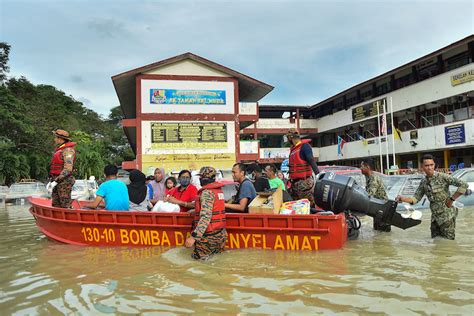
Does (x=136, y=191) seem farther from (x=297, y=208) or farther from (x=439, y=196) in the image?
(x=439, y=196)

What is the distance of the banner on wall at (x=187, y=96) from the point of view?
20969 millimetres

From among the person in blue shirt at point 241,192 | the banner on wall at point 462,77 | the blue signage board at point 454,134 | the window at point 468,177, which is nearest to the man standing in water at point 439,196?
the person in blue shirt at point 241,192

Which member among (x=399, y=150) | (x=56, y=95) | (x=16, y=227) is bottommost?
(x=16, y=227)

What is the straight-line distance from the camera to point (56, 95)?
5062cm

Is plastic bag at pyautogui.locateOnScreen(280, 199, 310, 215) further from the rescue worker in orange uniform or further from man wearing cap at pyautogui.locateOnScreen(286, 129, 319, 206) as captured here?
the rescue worker in orange uniform

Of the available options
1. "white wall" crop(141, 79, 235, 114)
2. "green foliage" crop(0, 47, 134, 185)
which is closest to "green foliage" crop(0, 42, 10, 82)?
"green foliage" crop(0, 47, 134, 185)

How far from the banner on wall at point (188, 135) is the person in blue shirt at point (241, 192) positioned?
15.3 m

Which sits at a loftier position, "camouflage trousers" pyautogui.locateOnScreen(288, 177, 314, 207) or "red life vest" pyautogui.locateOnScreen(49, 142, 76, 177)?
"red life vest" pyautogui.locateOnScreen(49, 142, 76, 177)

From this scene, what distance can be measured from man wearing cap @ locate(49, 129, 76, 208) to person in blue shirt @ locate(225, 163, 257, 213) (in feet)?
10.6

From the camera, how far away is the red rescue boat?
18.7 ft

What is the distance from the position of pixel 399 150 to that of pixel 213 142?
47.3ft

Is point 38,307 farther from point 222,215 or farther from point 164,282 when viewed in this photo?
point 222,215

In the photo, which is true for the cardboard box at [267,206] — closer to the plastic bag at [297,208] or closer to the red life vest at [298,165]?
the plastic bag at [297,208]

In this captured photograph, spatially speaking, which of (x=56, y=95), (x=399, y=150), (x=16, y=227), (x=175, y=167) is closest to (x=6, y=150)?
(x=175, y=167)
